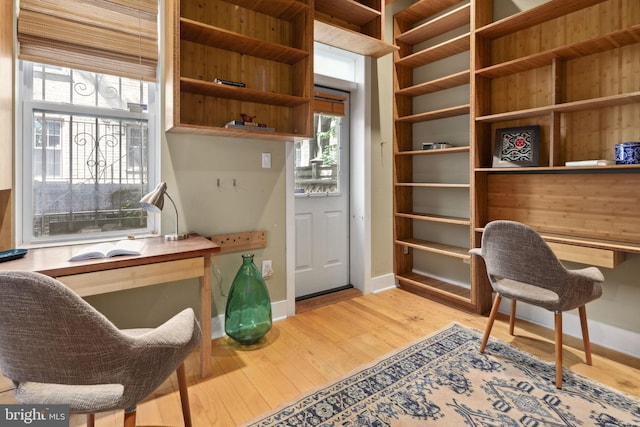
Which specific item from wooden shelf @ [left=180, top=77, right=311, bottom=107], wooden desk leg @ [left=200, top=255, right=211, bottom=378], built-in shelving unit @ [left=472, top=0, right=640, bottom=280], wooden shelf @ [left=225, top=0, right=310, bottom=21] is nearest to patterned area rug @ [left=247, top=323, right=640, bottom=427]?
wooden desk leg @ [left=200, top=255, right=211, bottom=378]

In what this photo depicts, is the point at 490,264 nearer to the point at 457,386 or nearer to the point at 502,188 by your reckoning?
the point at 457,386

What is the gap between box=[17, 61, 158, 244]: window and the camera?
1.91 meters

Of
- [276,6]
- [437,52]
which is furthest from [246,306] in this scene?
[437,52]

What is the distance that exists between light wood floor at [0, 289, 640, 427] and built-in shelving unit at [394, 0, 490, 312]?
458mm

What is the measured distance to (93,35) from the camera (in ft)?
6.38

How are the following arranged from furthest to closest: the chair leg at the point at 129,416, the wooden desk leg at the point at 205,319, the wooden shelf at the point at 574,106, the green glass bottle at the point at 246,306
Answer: the green glass bottle at the point at 246,306 → the wooden shelf at the point at 574,106 → the wooden desk leg at the point at 205,319 → the chair leg at the point at 129,416

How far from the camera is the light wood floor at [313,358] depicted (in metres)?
1.67

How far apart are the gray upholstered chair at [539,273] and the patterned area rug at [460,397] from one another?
0.17m

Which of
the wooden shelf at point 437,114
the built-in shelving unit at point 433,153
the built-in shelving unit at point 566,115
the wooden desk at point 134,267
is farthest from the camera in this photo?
the built-in shelving unit at point 433,153

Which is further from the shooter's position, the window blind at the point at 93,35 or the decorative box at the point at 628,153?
the decorative box at the point at 628,153

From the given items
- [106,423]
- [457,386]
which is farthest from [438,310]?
[106,423]

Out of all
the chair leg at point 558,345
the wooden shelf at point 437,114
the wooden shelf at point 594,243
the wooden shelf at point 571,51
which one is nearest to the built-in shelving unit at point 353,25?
the wooden shelf at point 437,114

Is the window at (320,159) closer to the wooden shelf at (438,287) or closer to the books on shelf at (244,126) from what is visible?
the books on shelf at (244,126)

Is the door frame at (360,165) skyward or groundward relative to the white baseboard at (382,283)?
skyward
